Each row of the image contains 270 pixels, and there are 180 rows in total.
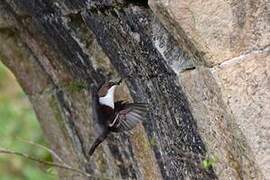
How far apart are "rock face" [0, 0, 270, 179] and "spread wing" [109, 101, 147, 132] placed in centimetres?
5

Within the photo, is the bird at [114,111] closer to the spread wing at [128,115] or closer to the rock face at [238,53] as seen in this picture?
the spread wing at [128,115]

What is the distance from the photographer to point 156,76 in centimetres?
466

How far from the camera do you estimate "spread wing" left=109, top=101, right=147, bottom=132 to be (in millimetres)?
4996

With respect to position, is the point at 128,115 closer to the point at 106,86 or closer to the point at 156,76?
the point at 106,86

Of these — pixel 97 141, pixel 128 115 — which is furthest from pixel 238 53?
pixel 97 141

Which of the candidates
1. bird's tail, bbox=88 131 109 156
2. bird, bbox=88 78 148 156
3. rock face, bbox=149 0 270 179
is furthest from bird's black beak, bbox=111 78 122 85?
rock face, bbox=149 0 270 179

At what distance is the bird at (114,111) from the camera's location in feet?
16.5

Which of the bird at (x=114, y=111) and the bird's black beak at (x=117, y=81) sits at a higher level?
the bird's black beak at (x=117, y=81)

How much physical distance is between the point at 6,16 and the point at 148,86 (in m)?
1.20

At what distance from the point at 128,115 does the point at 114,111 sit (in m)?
0.11

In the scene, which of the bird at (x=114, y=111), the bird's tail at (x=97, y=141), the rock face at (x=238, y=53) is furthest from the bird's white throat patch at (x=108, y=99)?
the rock face at (x=238, y=53)

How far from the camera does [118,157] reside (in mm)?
5684

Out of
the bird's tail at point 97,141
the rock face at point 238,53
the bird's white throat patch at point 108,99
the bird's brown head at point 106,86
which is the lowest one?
the rock face at point 238,53

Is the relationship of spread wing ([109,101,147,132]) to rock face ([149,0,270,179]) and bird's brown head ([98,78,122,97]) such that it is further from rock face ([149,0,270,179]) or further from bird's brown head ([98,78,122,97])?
rock face ([149,0,270,179])
